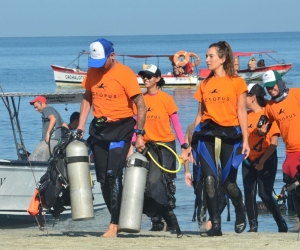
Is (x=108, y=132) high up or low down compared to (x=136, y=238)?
up

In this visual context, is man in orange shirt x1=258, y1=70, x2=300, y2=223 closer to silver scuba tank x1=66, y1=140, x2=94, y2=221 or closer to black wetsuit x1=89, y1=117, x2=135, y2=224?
black wetsuit x1=89, y1=117, x2=135, y2=224

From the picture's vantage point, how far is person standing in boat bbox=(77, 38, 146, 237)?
27.0 feet

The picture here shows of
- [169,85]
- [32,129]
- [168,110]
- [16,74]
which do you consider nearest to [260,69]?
[169,85]

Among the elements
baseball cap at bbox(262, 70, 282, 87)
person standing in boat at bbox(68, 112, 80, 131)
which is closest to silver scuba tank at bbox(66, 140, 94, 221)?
baseball cap at bbox(262, 70, 282, 87)

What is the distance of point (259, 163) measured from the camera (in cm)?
947

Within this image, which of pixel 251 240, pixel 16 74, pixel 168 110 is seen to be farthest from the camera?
pixel 16 74

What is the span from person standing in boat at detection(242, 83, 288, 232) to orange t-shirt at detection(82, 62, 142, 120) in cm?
177

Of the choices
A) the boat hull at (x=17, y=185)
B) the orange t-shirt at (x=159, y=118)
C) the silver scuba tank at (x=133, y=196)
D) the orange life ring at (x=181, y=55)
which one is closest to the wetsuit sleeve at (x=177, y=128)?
the orange t-shirt at (x=159, y=118)

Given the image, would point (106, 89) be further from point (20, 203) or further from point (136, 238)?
point (20, 203)

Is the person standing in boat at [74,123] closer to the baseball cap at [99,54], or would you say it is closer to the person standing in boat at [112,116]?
the person standing in boat at [112,116]

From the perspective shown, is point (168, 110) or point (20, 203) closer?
point (168, 110)

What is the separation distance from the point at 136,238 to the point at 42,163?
4642 mm

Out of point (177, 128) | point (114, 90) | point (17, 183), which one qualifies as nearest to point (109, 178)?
point (114, 90)

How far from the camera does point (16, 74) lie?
231 ft
